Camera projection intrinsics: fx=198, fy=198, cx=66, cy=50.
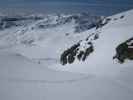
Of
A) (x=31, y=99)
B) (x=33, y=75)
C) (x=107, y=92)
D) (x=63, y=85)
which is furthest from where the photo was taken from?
(x=33, y=75)

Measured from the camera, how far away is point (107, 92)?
8.16 meters

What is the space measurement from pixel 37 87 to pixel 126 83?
438cm

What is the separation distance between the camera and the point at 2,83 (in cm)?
855

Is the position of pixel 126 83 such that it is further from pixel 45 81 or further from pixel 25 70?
pixel 25 70

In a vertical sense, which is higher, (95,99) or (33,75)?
(33,75)

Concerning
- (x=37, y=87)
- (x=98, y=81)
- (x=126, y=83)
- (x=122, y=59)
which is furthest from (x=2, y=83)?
(x=122, y=59)

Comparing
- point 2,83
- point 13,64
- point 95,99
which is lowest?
point 95,99

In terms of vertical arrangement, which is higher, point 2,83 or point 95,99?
point 2,83

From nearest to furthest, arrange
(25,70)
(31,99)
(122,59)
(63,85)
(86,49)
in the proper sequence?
1. (31,99)
2. (63,85)
3. (25,70)
4. (122,59)
5. (86,49)

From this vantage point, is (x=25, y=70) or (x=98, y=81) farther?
(x=25, y=70)

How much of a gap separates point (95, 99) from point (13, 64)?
261 inches

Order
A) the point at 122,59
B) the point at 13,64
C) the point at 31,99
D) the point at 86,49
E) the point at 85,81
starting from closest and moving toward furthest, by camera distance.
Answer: the point at 31,99 → the point at 85,81 → the point at 13,64 → the point at 122,59 → the point at 86,49

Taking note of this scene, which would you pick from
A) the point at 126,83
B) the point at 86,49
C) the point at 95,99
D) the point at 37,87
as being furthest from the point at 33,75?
the point at 86,49

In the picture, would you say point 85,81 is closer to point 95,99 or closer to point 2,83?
point 95,99
